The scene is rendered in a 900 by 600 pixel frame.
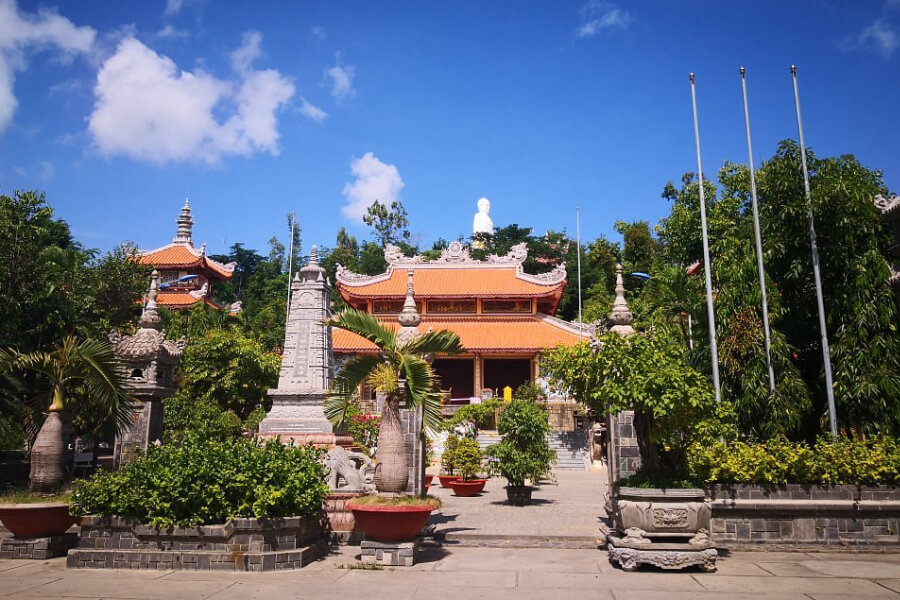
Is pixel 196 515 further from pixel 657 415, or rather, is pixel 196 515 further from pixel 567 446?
pixel 567 446

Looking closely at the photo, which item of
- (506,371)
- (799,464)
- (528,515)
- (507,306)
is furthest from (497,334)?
(799,464)

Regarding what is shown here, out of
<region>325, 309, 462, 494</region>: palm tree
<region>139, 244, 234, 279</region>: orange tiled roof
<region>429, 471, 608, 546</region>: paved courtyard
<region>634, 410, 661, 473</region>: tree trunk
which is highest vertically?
<region>139, 244, 234, 279</region>: orange tiled roof

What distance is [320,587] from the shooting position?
6648 millimetres

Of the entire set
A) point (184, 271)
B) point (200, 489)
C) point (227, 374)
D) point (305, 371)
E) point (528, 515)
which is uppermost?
point (184, 271)

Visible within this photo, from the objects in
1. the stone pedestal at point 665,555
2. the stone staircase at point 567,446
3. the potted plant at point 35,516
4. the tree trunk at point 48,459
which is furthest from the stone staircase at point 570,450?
the potted plant at point 35,516

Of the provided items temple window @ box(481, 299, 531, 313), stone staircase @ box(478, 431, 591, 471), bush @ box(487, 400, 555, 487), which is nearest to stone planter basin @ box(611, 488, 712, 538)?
bush @ box(487, 400, 555, 487)

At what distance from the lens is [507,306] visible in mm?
36531

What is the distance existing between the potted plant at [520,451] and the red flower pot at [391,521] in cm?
626

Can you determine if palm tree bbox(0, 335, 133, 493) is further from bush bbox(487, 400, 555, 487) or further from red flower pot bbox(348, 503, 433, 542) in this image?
bush bbox(487, 400, 555, 487)

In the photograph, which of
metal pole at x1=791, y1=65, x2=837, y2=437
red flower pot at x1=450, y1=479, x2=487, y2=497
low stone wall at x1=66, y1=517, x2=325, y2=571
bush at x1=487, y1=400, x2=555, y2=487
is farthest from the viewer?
red flower pot at x1=450, y1=479, x2=487, y2=497

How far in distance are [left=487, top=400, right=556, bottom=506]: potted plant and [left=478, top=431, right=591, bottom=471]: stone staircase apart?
30.8ft

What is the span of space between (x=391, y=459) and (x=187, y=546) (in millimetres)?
2694

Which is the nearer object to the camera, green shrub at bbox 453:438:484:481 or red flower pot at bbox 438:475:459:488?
green shrub at bbox 453:438:484:481

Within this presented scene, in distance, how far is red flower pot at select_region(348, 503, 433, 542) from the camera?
758 centimetres
